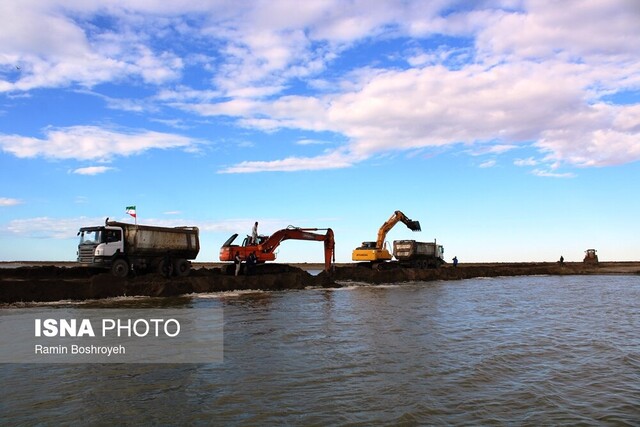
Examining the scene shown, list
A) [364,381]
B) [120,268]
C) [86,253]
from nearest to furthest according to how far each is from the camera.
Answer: [364,381] < [86,253] < [120,268]

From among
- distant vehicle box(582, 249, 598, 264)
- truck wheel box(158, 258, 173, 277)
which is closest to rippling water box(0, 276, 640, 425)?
truck wheel box(158, 258, 173, 277)

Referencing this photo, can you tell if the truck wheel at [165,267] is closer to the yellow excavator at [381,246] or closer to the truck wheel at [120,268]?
the truck wheel at [120,268]

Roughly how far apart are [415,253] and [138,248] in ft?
99.7

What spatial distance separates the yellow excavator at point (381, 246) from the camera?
46.9m

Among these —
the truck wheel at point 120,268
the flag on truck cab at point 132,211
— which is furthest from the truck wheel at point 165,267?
the flag on truck cab at point 132,211

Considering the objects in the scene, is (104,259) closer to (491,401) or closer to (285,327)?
(285,327)

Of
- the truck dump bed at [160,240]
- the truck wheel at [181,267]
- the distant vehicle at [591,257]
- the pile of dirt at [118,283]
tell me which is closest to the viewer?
the pile of dirt at [118,283]

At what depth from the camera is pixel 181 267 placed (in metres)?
31.0

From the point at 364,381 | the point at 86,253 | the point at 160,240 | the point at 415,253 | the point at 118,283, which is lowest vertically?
the point at 364,381

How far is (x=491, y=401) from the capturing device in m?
8.19

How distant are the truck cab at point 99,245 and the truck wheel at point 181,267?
3906 millimetres

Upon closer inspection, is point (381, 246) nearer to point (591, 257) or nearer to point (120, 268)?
point (120, 268)

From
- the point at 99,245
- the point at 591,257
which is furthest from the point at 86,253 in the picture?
the point at 591,257

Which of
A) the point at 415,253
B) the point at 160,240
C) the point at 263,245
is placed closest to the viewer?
the point at 160,240
